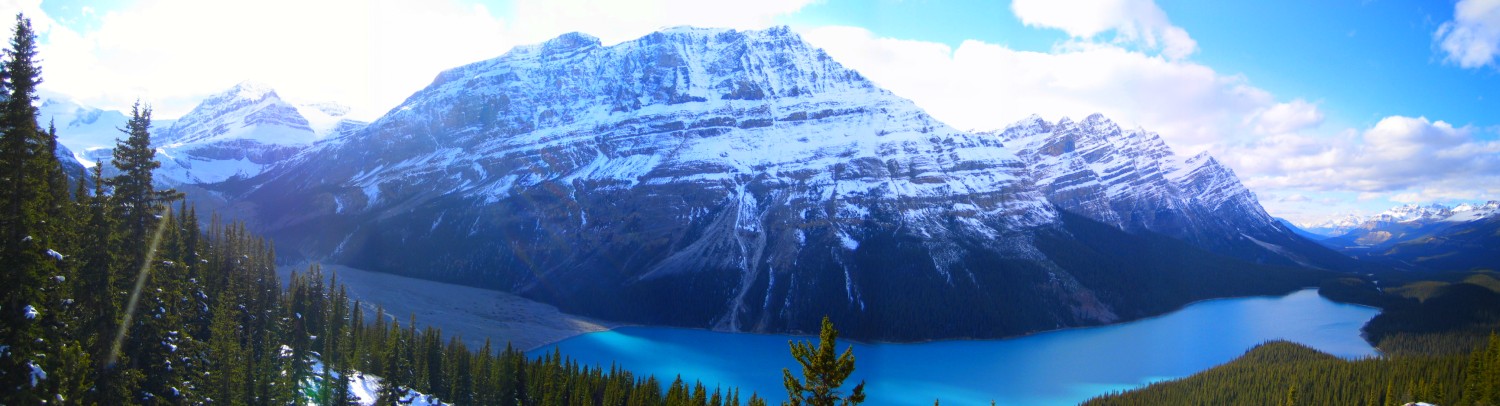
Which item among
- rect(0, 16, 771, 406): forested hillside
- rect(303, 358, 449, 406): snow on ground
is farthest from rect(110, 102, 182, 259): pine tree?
rect(303, 358, 449, 406): snow on ground

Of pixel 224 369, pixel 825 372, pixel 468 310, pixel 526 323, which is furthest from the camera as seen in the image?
pixel 468 310

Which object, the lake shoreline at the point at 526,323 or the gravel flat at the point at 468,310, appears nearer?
the lake shoreline at the point at 526,323

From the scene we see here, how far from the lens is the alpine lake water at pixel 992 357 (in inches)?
3935

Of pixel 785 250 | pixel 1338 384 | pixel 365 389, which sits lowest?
pixel 365 389

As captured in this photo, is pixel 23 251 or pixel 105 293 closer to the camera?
pixel 23 251

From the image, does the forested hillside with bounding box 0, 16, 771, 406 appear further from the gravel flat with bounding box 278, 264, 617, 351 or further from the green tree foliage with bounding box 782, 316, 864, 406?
the gravel flat with bounding box 278, 264, 617, 351

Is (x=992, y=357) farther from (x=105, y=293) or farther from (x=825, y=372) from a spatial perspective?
(x=105, y=293)

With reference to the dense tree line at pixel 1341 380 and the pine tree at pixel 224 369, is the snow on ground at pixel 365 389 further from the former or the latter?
the dense tree line at pixel 1341 380

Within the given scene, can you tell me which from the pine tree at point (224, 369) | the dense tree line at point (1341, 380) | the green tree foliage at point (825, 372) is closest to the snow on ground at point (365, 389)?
the pine tree at point (224, 369)

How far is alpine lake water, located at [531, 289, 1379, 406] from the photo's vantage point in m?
99.9

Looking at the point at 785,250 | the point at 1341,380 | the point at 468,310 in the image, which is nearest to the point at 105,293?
the point at 1341,380

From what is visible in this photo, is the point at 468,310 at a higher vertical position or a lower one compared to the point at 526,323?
higher

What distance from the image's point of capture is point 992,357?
404ft

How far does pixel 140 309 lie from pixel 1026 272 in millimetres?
154979
